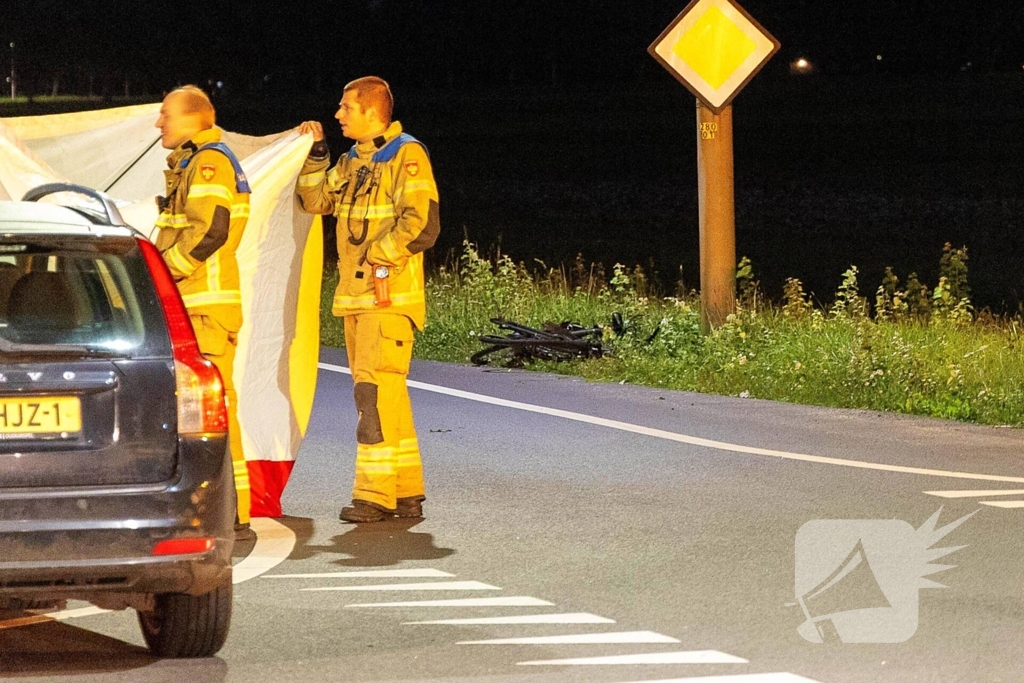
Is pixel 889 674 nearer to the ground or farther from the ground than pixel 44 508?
nearer to the ground

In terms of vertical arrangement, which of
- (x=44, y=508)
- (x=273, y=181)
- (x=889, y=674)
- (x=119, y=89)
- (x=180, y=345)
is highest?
(x=119, y=89)

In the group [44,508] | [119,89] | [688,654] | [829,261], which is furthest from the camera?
[119,89]

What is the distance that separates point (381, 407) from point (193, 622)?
2727mm

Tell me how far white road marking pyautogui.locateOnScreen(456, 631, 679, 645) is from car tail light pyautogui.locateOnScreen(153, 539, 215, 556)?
112cm

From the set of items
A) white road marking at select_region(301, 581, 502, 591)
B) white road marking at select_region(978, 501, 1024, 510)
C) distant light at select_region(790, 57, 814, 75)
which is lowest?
white road marking at select_region(301, 581, 502, 591)

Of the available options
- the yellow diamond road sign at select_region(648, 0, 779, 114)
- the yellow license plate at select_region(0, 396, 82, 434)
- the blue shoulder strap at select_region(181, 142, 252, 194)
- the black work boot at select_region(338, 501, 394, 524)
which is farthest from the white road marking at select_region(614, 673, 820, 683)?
the yellow diamond road sign at select_region(648, 0, 779, 114)

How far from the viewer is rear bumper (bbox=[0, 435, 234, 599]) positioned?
19.0 feet

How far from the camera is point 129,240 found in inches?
243

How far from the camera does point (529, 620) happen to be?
702cm

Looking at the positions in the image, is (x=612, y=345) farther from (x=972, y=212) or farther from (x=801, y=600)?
(x=972, y=212)

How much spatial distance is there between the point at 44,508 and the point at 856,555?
141 inches

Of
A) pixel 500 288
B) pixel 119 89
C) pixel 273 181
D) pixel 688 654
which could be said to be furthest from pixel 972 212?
pixel 119 89

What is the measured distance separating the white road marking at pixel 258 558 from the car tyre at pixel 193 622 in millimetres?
644

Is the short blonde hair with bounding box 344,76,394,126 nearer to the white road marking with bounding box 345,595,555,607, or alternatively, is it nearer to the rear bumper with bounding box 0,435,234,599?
the white road marking with bounding box 345,595,555,607
